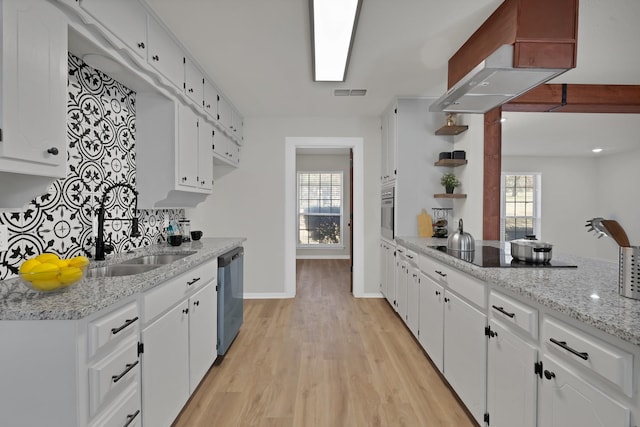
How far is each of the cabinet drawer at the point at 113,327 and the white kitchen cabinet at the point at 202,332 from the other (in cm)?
66

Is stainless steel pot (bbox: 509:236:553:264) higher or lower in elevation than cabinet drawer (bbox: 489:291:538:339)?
higher

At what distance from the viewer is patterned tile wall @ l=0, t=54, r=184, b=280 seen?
1.56 meters

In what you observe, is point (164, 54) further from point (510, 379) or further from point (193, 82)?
→ point (510, 379)

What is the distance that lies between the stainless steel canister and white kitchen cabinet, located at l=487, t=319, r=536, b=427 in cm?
39

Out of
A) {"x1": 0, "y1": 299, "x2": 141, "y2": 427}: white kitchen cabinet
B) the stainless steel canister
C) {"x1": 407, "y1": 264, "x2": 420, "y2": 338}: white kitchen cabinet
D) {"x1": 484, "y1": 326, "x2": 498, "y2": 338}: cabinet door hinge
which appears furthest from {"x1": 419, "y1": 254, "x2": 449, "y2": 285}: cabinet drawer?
{"x1": 0, "y1": 299, "x2": 141, "y2": 427}: white kitchen cabinet

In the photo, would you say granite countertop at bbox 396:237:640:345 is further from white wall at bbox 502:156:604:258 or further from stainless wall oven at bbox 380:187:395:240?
white wall at bbox 502:156:604:258

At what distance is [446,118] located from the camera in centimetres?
376

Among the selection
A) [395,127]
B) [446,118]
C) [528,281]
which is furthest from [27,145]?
[446,118]

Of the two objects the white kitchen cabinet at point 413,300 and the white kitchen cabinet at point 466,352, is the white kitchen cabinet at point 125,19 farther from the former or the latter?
the white kitchen cabinet at point 413,300

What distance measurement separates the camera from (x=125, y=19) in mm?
1750

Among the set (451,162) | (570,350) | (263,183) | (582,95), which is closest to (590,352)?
(570,350)

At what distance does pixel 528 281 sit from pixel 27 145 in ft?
7.03

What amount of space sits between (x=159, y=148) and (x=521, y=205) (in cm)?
404

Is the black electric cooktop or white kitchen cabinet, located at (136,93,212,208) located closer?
the black electric cooktop
